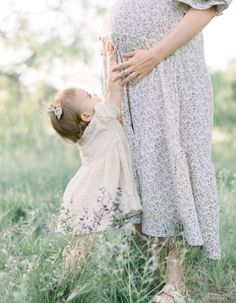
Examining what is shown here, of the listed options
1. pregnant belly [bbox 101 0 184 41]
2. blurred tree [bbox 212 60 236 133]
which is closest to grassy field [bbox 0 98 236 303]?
pregnant belly [bbox 101 0 184 41]

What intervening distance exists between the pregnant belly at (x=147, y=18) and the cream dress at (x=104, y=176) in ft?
1.07

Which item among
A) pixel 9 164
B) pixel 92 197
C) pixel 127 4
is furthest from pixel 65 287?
pixel 9 164

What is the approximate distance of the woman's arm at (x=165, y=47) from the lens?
132 inches

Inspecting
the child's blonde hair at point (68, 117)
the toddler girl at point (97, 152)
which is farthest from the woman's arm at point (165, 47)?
the child's blonde hair at point (68, 117)

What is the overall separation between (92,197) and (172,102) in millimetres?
537

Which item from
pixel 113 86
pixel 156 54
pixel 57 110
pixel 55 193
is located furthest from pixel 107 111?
pixel 55 193

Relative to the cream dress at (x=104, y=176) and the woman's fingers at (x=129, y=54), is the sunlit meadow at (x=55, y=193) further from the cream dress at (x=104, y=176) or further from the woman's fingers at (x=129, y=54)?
the woman's fingers at (x=129, y=54)

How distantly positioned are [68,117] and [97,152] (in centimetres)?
20

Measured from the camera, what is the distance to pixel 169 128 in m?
3.40

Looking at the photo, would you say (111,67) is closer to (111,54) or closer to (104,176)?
(111,54)

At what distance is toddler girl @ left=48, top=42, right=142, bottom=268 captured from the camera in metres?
3.45

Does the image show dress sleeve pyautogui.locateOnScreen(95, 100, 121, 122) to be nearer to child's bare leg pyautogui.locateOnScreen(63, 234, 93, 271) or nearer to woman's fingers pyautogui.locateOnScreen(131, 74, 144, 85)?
woman's fingers pyautogui.locateOnScreen(131, 74, 144, 85)

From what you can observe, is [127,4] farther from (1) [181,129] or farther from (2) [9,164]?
(2) [9,164]

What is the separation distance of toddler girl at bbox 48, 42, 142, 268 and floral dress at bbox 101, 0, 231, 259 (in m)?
0.05
